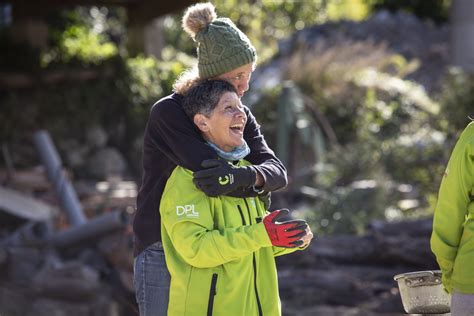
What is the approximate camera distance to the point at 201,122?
3.70m

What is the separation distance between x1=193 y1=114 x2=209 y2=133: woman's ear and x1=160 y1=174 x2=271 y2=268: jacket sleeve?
0.81ft

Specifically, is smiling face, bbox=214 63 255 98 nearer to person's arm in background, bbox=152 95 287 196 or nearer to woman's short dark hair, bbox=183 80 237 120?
woman's short dark hair, bbox=183 80 237 120

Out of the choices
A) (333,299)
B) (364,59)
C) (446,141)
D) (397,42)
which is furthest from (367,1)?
(333,299)

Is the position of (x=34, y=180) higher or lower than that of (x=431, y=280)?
lower

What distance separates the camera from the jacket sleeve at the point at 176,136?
142 inches

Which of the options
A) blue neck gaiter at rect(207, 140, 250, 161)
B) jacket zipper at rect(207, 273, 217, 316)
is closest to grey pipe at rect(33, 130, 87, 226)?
blue neck gaiter at rect(207, 140, 250, 161)

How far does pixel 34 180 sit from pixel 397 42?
10482 mm

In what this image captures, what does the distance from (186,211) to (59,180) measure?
7190 mm

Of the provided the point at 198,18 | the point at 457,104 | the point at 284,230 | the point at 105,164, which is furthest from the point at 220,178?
the point at 457,104

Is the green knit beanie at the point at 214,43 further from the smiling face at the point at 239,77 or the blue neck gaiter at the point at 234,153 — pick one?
the blue neck gaiter at the point at 234,153

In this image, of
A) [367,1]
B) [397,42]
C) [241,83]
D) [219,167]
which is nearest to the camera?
[219,167]

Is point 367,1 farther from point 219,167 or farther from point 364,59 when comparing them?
point 219,167

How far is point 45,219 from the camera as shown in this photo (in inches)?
386

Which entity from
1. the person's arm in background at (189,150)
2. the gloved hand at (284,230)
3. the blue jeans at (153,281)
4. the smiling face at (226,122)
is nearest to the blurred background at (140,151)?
the blue jeans at (153,281)
